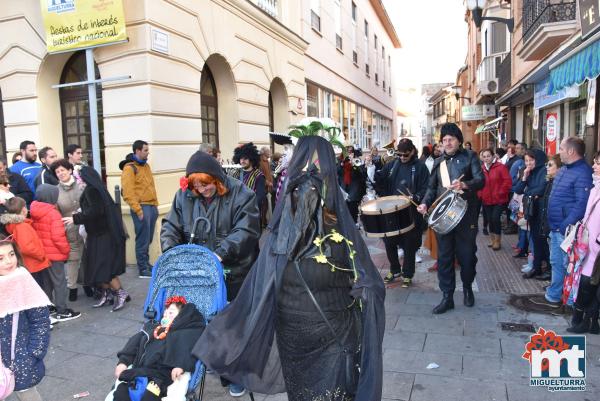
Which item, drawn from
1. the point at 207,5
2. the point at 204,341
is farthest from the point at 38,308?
the point at 207,5

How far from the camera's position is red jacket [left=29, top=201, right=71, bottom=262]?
5.41 metres

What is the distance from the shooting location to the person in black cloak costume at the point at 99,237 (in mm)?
5773

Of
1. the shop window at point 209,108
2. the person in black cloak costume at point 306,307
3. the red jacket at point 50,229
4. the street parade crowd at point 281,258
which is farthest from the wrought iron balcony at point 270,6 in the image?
the person in black cloak costume at point 306,307

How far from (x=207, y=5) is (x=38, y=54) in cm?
318

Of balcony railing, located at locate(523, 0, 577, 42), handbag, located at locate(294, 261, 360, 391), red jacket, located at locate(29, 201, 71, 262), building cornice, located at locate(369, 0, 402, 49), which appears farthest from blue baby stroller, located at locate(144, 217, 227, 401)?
building cornice, located at locate(369, 0, 402, 49)

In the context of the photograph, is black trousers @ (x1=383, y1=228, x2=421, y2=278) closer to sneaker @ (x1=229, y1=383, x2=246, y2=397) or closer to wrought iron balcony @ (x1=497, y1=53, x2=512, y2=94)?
sneaker @ (x1=229, y1=383, x2=246, y2=397)

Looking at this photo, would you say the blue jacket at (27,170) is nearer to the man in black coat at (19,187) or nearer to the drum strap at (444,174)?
the man in black coat at (19,187)

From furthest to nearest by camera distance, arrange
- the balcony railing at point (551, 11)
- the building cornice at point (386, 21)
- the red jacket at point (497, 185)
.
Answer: the building cornice at point (386, 21)
the balcony railing at point (551, 11)
the red jacket at point (497, 185)

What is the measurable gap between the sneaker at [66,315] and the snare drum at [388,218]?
12.3ft

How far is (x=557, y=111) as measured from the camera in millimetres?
11758

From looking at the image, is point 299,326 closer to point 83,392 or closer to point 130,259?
point 83,392

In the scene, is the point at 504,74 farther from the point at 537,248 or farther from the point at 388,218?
the point at 388,218

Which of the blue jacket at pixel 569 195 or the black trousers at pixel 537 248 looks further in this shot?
the black trousers at pixel 537 248

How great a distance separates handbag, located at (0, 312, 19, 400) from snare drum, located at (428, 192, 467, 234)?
13.3 ft
